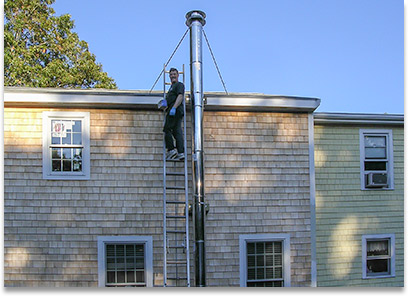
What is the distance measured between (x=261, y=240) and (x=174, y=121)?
2342mm

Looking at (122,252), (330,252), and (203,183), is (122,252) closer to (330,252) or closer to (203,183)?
(203,183)

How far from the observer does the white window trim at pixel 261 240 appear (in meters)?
6.16

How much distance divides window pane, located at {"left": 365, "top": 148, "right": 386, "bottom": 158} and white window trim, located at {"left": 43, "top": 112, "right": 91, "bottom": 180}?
488 cm

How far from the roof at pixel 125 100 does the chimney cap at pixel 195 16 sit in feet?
3.63

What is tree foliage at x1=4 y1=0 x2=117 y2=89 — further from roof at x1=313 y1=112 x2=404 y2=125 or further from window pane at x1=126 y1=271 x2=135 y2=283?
roof at x1=313 y1=112 x2=404 y2=125

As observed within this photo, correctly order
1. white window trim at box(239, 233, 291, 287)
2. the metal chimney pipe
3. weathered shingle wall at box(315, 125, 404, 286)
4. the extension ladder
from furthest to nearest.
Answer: weathered shingle wall at box(315, 125, 404, 286)
white window trim at box(239, 233, 291, 287)
the extension ladder
the metal chimney pipe

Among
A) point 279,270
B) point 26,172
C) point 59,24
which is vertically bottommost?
point 279,270

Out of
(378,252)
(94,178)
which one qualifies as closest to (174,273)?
(94,178)

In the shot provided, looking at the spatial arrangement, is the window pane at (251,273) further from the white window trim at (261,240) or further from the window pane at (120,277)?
the window pane at (120,277)

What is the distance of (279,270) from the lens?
249 inches

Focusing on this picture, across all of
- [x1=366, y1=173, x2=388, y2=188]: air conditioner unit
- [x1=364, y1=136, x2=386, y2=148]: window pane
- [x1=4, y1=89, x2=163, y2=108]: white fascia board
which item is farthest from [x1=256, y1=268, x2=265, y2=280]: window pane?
[x1=4, y1=89, x2=163, y2=108]: white fascia board

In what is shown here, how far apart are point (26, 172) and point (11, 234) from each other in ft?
3.09

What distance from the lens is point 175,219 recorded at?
6070 millimetres

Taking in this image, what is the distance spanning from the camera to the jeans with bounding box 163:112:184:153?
5879 millimetres
